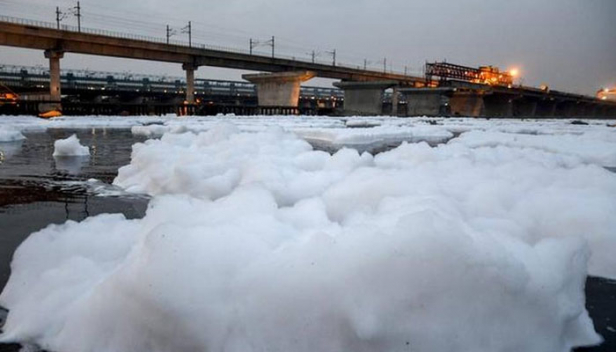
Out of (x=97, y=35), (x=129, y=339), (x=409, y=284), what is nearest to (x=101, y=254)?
(x=129, y=339)

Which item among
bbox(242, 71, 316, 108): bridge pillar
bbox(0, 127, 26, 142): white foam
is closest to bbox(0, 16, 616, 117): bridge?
bbox(242, 71, 316, 108): bridge pillar

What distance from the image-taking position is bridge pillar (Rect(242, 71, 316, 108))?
48.4 m

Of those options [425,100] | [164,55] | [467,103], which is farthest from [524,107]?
[164,55]

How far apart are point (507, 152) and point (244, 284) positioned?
716 cm

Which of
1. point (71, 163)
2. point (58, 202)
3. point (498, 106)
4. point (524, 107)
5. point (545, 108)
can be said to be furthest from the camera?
point (545, 108)

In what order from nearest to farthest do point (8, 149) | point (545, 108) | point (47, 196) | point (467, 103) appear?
point (47, 196), point (8, 149), point (467, 103), point (545, 108)

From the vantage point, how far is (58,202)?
4828 mm

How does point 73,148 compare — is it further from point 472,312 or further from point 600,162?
point 600,162

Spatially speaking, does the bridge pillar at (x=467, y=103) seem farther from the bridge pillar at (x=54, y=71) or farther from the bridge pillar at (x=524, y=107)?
the bridge pillar at (x=54, y=71)

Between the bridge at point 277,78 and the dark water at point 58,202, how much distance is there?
37.9 metres

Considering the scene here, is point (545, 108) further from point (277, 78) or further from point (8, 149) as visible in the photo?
point (8, 149)

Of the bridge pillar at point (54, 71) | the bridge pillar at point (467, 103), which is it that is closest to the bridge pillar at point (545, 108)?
the bridge pillar at point (467, 103)

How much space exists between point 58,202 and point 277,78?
150 ft

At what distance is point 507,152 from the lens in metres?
7.92
